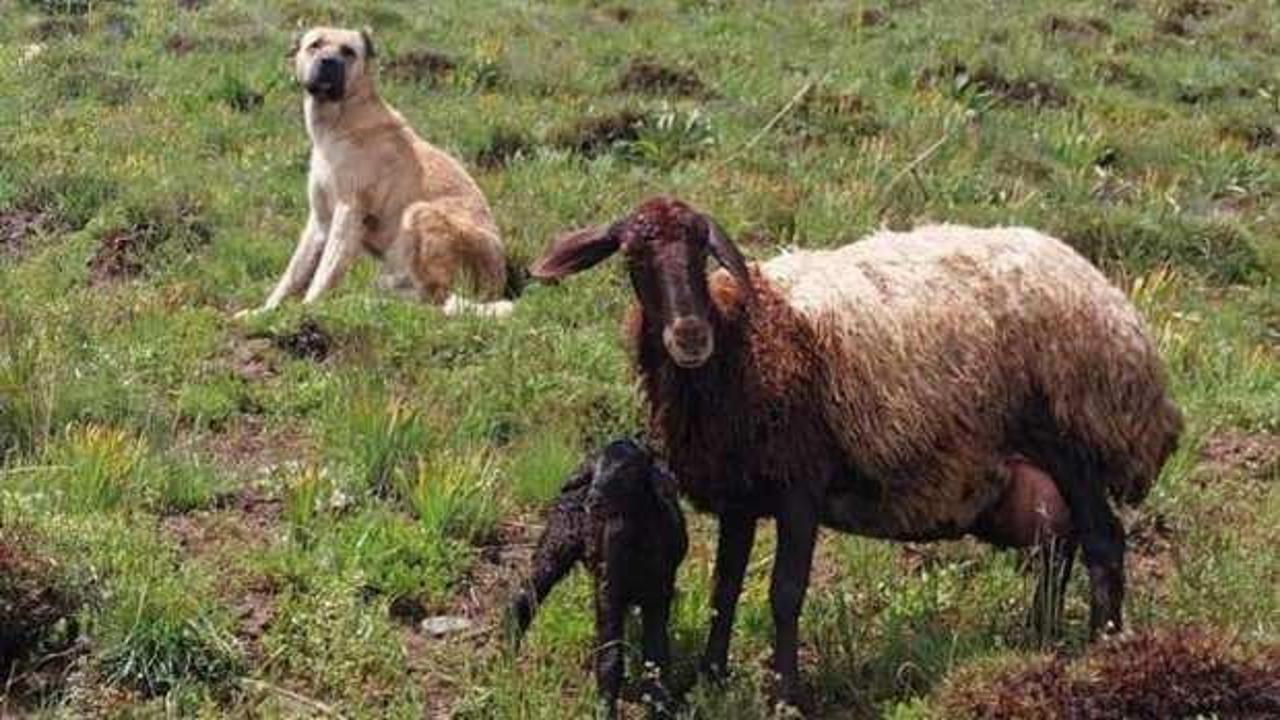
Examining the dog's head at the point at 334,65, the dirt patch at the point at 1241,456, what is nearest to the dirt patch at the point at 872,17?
the dog's head at the point at 334,65

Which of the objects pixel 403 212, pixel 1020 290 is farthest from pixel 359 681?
pixel 403 212

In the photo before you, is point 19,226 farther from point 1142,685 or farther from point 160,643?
point 1142,685

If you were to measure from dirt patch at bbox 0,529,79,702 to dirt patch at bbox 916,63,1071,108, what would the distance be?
11295 mm

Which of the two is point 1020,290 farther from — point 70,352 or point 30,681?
point 70,352

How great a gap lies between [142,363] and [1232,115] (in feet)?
34.6

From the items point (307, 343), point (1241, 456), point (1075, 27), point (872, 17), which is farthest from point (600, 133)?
point (1075, 27)

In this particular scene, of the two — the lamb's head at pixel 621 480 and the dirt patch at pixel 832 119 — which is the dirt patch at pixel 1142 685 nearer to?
the lamb's head at pixel 621 480

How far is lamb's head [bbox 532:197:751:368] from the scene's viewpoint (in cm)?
558

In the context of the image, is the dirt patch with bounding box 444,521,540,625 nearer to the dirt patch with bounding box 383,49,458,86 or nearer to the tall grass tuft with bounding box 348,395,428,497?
the tall grass tuft with bounding box 348,395,428,497

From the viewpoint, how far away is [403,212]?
36.8ft

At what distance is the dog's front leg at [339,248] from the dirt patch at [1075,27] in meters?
10.0

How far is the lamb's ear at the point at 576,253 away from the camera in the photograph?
578 centimetres

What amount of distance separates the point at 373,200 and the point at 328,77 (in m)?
0.81

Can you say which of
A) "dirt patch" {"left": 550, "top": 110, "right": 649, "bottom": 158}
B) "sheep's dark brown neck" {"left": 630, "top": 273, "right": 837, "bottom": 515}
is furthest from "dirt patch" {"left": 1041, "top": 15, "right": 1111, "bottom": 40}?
"sheep's dark brown neck" {"left": 630, "top": 273, "right": 837, "bottom": 515}
